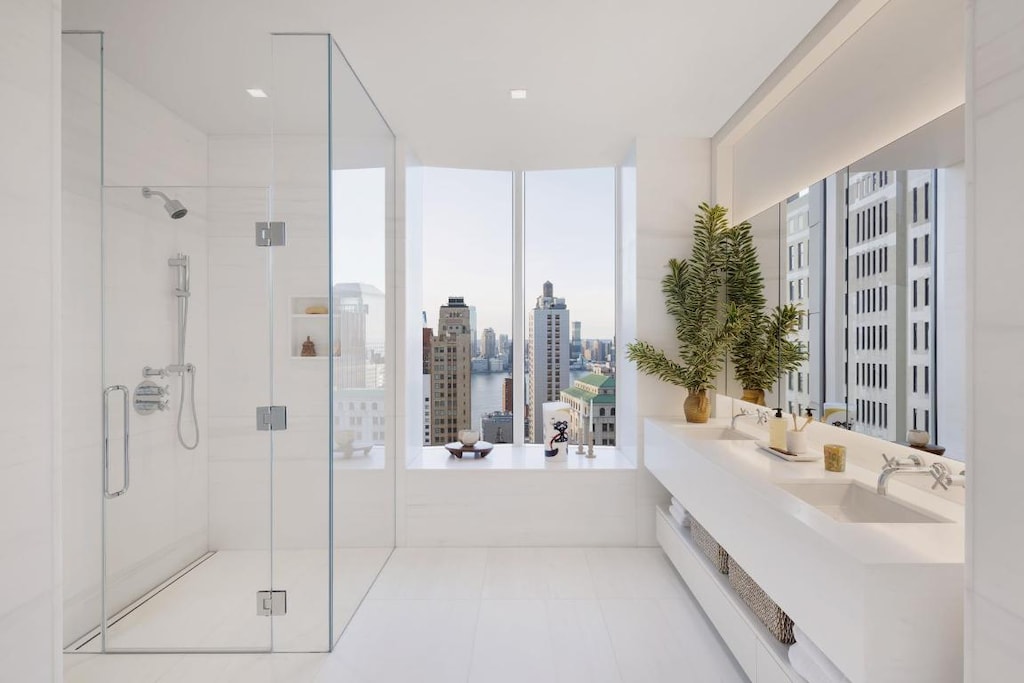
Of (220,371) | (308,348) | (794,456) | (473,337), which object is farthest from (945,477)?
(473,337)

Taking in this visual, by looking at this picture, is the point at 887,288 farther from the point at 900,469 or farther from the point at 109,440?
the point at 109,440

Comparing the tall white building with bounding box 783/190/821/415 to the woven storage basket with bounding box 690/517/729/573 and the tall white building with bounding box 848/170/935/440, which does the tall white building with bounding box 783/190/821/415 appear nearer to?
the tall white building with bounding box 848/170/935/440

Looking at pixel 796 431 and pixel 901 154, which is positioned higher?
pixel 901 154

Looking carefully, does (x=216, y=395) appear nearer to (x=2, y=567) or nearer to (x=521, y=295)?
(x=2, y=567)

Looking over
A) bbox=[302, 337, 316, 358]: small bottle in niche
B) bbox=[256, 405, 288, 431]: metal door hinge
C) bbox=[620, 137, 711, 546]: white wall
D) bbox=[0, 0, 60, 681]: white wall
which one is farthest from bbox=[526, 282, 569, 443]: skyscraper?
bbox=[0, 0, 60, 681]: white wall

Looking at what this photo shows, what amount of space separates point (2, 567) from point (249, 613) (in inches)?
59.6

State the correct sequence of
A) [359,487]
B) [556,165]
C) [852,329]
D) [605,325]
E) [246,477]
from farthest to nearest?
[605,325]
[556,165]
[359,487]
[246,477]
[852,329]

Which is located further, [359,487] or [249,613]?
[359,487]

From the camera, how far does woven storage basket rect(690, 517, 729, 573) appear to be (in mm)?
2412

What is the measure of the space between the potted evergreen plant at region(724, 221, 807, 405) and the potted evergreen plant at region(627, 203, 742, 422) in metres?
0.06

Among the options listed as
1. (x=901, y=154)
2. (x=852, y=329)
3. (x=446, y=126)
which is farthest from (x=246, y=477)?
(x=901, y=154)

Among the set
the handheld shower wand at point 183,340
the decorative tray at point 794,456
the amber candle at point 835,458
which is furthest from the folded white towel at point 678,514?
the handheld shower wand at point 183,340

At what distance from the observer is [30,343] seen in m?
1.08

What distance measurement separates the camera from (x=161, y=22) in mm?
2166
